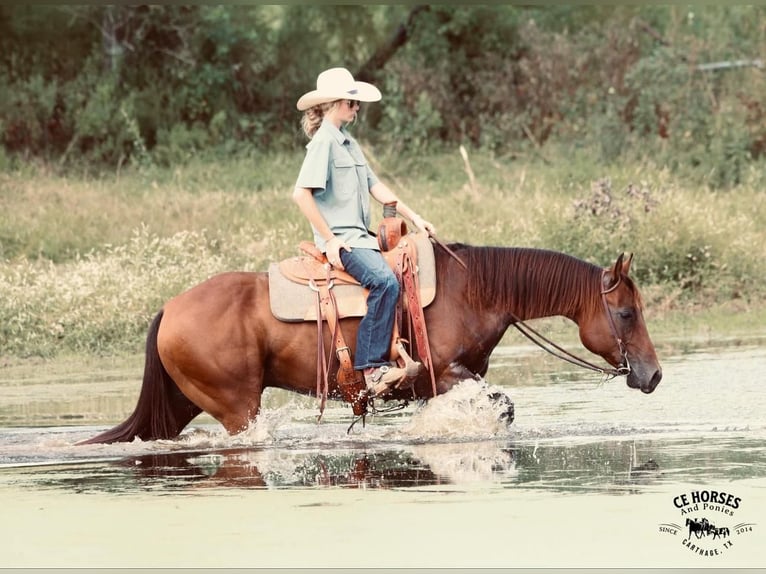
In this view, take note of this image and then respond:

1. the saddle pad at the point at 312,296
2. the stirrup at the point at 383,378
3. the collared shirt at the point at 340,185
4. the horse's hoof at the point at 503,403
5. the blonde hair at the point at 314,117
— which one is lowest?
the horse's hoof at the point at 503,403

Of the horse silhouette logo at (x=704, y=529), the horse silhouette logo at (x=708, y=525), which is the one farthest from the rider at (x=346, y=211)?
the horse silhouette logo at (x=704, y=529)

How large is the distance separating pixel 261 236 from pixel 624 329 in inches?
341

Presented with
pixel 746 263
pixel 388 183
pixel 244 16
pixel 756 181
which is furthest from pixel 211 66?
pixel 746 263

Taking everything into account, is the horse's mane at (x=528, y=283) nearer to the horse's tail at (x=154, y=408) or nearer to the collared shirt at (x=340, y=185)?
the collared shirt at (x=340, y=185)

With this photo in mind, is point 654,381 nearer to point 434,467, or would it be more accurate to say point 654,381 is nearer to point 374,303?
point 434,467

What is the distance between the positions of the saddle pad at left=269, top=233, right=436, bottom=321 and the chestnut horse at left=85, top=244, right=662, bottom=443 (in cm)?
8

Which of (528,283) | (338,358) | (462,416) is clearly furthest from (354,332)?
(528,283)

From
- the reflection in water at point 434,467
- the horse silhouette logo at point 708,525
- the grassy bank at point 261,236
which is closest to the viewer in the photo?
the horse silhouette logo at point 708,525

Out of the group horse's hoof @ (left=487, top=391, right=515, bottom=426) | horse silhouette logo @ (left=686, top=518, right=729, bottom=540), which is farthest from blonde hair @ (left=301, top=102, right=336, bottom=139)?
horse silhouette logo @ (left=686, top=518, right=729, bottom=540)

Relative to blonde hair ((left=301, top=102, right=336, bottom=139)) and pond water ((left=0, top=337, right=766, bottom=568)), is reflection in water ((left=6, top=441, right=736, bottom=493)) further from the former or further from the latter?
blonde hair ((left=301, top=102, right=336, bottom=139))

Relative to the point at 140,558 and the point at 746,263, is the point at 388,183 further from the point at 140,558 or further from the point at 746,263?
the point at 140,558

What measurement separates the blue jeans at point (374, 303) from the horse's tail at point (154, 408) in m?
1.22

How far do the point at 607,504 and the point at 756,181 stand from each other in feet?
42.9

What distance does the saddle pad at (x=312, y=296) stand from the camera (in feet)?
27.7
